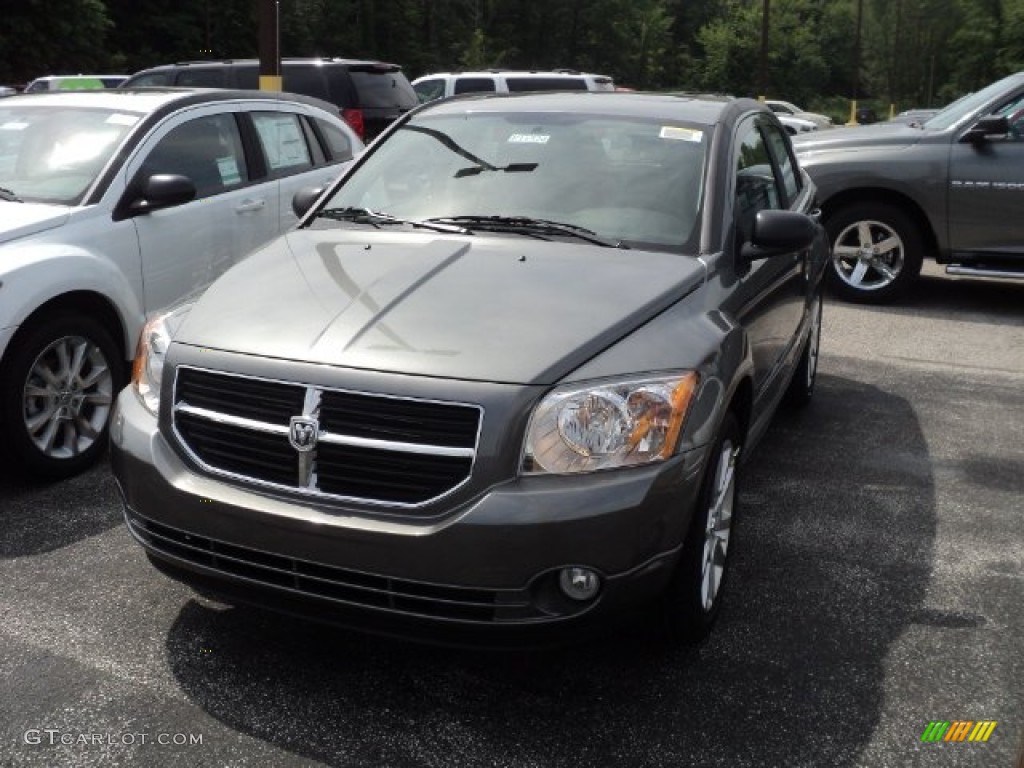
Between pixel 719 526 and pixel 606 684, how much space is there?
0.64m

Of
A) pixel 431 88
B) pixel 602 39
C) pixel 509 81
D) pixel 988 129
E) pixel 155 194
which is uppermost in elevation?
pixel 602 39

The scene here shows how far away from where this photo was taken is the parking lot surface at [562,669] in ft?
9.39

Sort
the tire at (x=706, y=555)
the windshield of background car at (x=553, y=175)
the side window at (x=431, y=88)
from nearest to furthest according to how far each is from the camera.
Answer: the tire at (x=706, y=555) → the windshield of background car at (x=553, y=175) → the side window at (x=431, y=88)

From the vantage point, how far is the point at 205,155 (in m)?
5.92

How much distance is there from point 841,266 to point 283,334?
7.07m

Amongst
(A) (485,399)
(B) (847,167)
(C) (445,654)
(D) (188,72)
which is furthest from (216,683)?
(D) (188,72)

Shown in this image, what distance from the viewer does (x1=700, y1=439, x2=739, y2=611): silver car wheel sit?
3248 millimetres

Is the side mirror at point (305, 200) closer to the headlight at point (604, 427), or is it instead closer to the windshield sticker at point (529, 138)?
the windshield sticker at point (529, 138)

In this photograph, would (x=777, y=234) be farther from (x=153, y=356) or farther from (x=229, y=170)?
(x=229, y=170)

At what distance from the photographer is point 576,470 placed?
2.80 meters

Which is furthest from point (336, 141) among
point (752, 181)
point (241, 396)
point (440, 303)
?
point (241, 396)

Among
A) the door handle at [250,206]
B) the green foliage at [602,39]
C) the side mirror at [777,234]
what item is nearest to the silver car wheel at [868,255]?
the door handle at [250,206]

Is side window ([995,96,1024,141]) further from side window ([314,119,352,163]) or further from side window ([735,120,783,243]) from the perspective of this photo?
side window ([314,119,352,163])

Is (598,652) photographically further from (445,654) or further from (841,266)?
(841,266)
